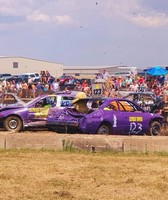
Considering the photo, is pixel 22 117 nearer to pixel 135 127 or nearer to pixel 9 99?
pixel 135 127

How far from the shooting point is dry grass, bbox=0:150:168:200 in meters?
8.05

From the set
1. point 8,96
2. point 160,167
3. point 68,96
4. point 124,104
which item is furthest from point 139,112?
point 8,96

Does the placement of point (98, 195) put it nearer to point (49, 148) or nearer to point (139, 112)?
point (49, 148)

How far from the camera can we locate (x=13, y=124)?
16828mm

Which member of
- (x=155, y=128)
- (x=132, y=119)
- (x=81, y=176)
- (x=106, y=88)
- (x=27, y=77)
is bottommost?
(x=81, y=176)

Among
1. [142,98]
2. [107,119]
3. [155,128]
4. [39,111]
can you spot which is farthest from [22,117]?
[142,98]

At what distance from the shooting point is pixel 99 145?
12.7 m

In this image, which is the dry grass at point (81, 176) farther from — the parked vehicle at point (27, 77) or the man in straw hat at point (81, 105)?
the parked vehicle at point (27, 77)

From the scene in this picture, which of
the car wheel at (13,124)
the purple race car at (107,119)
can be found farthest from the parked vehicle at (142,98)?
the car wheel at (13,124)

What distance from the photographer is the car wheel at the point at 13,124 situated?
1677cm

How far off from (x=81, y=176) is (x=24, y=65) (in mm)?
80837

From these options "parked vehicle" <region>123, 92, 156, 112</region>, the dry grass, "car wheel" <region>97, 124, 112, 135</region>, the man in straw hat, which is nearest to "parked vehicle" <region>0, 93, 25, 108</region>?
"parked vehicle" <region>123, 92, 156, 112</region>

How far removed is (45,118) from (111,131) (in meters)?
2.50

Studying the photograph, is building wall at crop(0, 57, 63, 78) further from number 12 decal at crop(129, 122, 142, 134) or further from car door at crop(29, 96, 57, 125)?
number 12 decal at crop(129, 122, 142, 134)
